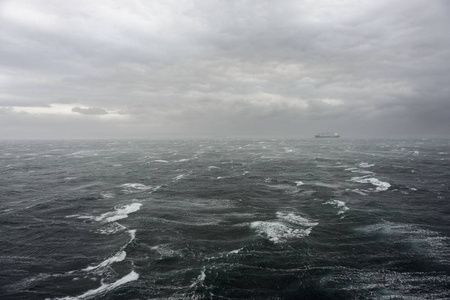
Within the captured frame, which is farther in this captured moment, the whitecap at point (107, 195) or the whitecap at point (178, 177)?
the whitecap at point (178, 177)

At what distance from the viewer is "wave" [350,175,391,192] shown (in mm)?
63572

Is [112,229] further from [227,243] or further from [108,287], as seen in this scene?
[227,243]

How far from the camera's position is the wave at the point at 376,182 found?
63.6m

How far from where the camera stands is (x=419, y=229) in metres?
37.2

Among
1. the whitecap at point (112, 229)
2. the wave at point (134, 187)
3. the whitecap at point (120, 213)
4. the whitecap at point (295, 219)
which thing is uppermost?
the wave at point (134, 187)

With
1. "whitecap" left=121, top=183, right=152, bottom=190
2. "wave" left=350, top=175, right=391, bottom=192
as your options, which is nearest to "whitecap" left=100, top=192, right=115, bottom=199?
"whitecap" left=121, top=183, right=152, bottom=190

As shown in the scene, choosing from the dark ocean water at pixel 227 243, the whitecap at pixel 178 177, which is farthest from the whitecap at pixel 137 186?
the whitecap at pixel 178 177

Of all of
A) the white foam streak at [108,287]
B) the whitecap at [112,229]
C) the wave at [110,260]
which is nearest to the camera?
the white foam streak at [108,287]

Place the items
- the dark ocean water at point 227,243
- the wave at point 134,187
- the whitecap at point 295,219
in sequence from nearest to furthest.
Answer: the dark ocean water at point 227,243
the whitecap at point 295,219
the wave at point 134,187

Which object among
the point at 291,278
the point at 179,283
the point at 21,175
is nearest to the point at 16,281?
the point at 179,283

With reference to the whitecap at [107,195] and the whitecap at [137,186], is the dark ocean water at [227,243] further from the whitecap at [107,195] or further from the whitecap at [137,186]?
the whitecap at [137,186]

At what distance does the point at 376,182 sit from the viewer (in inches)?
2783

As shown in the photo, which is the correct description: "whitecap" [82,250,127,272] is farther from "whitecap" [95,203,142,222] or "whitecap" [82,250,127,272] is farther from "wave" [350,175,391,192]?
"wave" [350,175,391,192]

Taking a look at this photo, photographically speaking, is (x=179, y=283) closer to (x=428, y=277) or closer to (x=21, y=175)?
(x=428, y=277)
